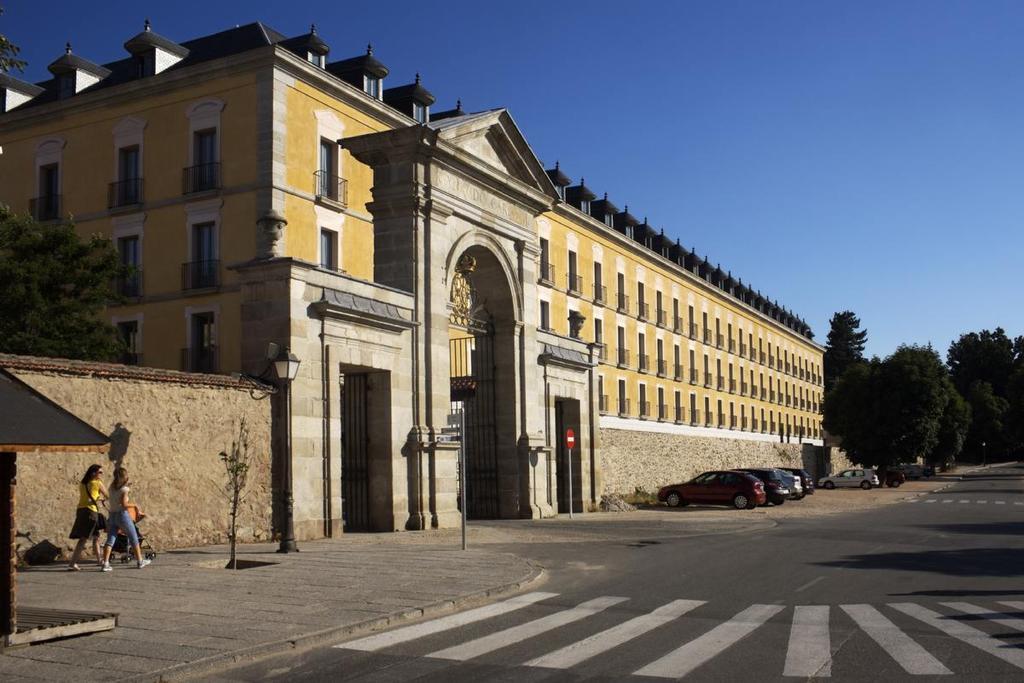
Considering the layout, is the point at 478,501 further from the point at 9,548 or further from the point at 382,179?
the point at 9,548

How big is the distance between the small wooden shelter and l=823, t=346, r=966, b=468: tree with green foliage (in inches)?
2594

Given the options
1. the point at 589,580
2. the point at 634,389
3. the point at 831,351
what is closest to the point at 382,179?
the point at 589,580

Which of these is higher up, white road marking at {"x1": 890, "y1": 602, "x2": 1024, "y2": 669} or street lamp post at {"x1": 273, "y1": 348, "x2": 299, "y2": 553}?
street lamp post at {"x1": 273, "y1": 348, "x2": 299, "y2": 553}

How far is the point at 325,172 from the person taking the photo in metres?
35.3

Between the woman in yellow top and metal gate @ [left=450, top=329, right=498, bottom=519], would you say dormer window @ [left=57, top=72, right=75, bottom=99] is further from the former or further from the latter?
the woman in yellow top

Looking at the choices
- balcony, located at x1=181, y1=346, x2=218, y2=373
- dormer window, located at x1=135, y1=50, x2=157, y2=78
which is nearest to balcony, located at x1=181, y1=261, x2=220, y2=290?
balcony, located at x1=181, y1=346, x2=218, y2=373

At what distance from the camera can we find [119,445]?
15.5m

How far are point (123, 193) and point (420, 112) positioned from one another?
11432 millimetres

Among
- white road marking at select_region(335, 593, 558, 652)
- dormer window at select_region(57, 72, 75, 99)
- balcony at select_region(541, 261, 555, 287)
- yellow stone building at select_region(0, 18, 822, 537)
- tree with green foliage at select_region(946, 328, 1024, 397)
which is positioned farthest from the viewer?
tree with green foliage at select_region(946, 328, 1024, 397)

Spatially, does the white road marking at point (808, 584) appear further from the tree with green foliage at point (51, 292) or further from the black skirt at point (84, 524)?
the tree with green foliage at point (51, 292)

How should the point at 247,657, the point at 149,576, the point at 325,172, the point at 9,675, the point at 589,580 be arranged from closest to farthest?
1. the point at 9,675
2. the point at 247,657
3. the point at 149,576
4. the point at 589,580
5. the point at 325,172

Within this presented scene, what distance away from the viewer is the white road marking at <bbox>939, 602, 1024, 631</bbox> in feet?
31.2

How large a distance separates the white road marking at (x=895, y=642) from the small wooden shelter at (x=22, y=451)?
6.42 metres

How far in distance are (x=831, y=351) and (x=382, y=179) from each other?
389 ft
